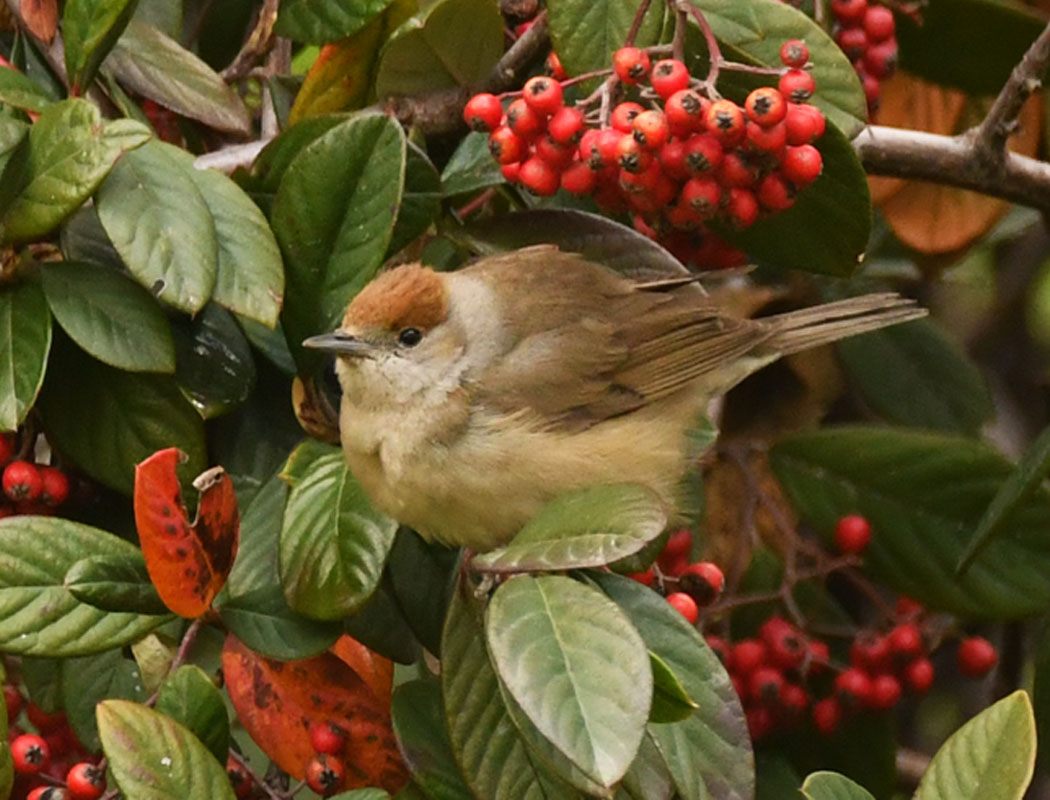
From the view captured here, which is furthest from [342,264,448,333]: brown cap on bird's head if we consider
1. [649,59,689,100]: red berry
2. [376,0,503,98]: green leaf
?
[649,59,689,100]: red berry

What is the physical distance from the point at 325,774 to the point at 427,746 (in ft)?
0.51

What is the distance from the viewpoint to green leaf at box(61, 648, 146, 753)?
2.52 meters

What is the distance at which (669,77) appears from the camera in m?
2.36

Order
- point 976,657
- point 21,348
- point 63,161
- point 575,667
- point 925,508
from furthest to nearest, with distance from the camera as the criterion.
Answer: point 976,657
point 925,508
point 21,348
point 63,161
point 575,667

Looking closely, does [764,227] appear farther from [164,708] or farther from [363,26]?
[164,708]

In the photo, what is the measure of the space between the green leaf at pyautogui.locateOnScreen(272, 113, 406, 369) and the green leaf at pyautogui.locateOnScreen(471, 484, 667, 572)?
0.64 meters

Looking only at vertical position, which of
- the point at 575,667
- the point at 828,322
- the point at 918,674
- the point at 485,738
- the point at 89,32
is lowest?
the point at 918,674

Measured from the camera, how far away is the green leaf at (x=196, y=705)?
2.18 meters

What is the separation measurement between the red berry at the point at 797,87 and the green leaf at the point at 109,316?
Answer: 0.94 metres

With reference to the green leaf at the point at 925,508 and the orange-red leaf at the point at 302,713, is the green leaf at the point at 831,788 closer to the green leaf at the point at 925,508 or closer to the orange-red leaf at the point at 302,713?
the orange-red leaf at the point at 302,713

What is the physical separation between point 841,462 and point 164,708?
1443mm

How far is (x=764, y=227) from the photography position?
2787 mm

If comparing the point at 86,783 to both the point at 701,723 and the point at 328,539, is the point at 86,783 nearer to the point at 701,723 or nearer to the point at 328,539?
the point at 328,539

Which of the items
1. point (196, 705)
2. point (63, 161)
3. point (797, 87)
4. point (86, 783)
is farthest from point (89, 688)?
point (797, 87)
